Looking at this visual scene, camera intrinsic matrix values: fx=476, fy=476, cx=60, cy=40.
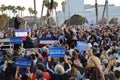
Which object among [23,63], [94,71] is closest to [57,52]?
[23,63]

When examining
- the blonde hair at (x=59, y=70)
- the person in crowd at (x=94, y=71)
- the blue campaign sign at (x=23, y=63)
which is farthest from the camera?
the blue campaign sign at (x=23, y=63)

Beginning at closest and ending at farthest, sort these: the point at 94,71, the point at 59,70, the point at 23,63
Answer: the point at 94,71, the point at 59,70, the point at 23,63

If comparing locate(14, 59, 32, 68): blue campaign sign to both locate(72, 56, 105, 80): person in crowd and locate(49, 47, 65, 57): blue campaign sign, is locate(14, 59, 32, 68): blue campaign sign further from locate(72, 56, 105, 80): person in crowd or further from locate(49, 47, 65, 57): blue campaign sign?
locate(72, 56, 105, 80): person in crowd

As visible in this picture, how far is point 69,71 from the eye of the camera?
11688 millimetres

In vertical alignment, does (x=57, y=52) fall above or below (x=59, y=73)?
above

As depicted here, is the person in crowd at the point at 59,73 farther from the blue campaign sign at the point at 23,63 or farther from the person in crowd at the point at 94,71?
the blue campaign sign at the point at 23,63

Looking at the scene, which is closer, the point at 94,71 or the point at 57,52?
the point at 94,71

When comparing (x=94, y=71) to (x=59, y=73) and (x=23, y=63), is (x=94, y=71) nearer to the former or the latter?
(x=59, y=73)

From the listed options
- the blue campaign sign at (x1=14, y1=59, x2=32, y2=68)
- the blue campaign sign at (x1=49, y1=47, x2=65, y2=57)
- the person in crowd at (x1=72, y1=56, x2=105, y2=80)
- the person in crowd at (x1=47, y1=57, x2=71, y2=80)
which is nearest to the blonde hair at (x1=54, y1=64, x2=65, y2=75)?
the person in crowd at (x1=47, y1=57, x2=71, y2=80)

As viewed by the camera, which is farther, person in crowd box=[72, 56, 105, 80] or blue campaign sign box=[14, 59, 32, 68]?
blue campaign sign box=[14, 59, 32, 68]

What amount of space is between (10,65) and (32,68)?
0.59 meters

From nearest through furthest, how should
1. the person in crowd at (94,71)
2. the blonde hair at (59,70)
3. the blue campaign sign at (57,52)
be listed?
1. the person in crowd at (94,71)
2. the blonde hair at (59,70)
3. the blue campaign sign at (57,52)

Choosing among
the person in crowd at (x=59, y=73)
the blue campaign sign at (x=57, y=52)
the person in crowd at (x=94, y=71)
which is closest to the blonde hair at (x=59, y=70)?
the person in crowd at (x=59, y=73)

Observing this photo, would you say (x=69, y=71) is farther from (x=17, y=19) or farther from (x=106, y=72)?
(x=17, y=19)
